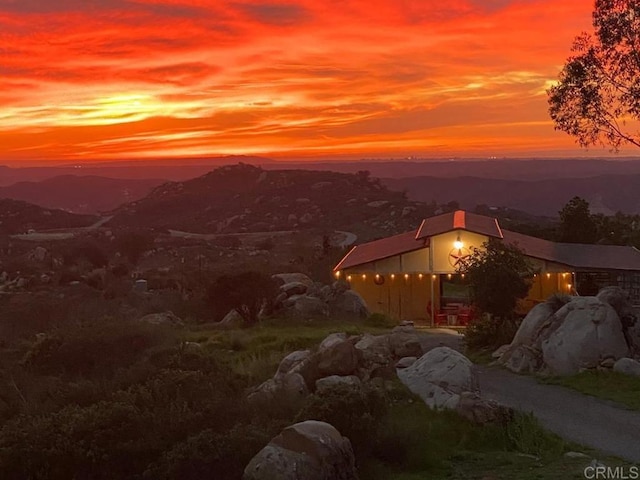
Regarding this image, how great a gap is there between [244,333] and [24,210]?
11474cm

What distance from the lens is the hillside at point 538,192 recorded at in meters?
176

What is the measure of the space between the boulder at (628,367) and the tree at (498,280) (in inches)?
248

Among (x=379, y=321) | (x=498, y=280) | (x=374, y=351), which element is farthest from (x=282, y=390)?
(x=379, y=321)

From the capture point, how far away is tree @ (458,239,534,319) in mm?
24688

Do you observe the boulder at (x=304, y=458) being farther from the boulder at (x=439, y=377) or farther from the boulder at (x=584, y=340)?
the boulder at (x=584, y=340)

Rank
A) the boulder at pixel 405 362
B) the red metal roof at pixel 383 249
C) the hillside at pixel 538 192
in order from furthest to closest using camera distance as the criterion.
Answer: the hillside at pixel 538 192, the red metal roof at pixel 383 249, the boulder at pixel 405 362

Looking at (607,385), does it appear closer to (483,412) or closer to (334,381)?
(483,412)

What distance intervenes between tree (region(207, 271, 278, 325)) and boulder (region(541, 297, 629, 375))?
1339 cm

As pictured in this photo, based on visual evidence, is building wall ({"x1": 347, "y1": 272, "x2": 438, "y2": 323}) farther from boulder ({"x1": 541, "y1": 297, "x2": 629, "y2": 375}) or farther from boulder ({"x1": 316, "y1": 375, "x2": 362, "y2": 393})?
boulder ({"x1": 316, "y1": 375, "x2": 362, "y2": 393})

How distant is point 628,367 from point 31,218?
12119cm

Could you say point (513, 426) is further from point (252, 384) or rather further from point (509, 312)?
point (509, 312)

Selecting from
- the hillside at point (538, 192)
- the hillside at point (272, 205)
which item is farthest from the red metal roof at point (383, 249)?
the hillside at point (538, 192)

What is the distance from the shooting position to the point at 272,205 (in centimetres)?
13638

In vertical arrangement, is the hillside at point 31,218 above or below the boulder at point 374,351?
below
